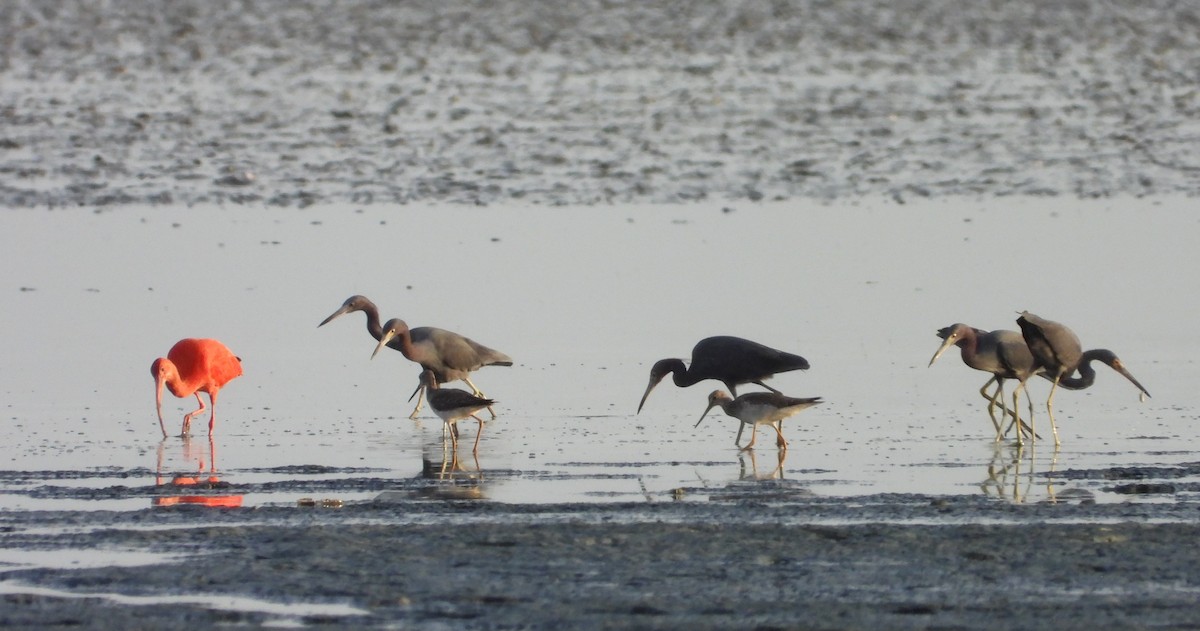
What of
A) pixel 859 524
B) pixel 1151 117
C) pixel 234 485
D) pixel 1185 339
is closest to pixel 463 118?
pixel 1151 117

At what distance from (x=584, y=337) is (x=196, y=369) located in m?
3.12

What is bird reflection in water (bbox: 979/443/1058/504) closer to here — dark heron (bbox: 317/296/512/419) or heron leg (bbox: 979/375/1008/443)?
heron leg (bbox: 979/375/1008/443)

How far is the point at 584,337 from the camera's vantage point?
16.0 metres

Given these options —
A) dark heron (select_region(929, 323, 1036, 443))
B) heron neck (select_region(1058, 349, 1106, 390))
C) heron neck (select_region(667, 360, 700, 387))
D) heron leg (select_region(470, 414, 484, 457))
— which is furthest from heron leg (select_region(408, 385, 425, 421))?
heron neck (select_region(1058, 349, 1106, 390))

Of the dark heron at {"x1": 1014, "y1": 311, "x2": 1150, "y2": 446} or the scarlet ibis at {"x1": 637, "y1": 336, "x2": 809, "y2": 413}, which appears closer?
the dark heron at {"x1": 1014, "y1": 311, "x2": 1150, "y2": 446}

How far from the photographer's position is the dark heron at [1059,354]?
544 inches

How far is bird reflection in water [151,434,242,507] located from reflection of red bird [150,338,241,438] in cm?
130

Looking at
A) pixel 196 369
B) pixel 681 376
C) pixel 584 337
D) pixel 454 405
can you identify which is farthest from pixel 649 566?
pixel 584 337

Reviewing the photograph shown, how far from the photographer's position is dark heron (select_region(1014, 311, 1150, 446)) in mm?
13820

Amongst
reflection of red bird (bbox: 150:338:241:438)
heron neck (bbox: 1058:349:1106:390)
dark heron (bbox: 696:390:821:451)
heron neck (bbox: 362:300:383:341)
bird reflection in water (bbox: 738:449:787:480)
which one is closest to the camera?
bird reflection in water (bbox: 738:449:787:480)

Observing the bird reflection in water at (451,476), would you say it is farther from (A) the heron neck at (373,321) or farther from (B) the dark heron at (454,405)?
(A) the heron neck at (373,321)

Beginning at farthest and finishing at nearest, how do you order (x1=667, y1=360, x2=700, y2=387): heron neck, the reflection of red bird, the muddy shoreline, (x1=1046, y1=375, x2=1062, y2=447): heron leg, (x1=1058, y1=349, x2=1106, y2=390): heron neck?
(x1=667, y1=360, x2=700, y2=387): heron neck < (x1=1058, y1=349, x2=1106, y2=390): heron neck < the reflection of red bird < (x1=1046, y1=375, x2=1062, y2=447): heron leg < the muddy shoreline

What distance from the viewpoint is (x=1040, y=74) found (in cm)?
3262

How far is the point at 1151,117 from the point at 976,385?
557 inches
